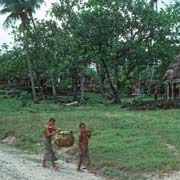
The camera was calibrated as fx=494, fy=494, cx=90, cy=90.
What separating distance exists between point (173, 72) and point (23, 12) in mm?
15028

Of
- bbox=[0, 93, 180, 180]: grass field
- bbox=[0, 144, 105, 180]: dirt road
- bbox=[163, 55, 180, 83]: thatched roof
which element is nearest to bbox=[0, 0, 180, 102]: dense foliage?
bbox=[163, 55, 180, 83]: thatched roof

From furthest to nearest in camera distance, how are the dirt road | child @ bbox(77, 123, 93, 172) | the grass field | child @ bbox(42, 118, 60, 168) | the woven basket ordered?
the woven basket, child @ bbox(42, 118, 60, 168), child @ bbox(77, 123, 93, 172), the grass field, the dirt road

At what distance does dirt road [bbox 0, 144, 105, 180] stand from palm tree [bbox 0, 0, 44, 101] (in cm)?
2725

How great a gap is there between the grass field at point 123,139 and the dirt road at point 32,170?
87 cm

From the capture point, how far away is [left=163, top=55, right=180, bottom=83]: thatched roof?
39872mm

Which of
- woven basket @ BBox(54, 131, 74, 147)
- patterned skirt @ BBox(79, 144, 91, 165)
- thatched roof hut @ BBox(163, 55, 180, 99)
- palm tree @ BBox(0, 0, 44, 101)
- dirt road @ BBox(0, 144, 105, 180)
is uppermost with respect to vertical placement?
palm tree @ BBox(0, 0, 44, 101)

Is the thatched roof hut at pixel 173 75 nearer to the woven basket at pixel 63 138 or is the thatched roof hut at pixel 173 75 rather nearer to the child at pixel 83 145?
the woven basket at pixel 63 138

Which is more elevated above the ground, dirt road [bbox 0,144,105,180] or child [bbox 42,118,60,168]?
child [bbox 42,118,60,168]

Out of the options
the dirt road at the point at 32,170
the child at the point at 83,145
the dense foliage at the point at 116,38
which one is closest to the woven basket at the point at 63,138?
the dirt road at the point at 32,170

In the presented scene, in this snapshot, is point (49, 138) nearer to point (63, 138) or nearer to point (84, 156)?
point (63, 138)

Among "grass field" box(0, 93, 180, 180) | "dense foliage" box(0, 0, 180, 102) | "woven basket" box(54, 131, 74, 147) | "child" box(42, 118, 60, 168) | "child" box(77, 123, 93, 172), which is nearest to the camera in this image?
"grass field" box(0, 93, 180, 180)

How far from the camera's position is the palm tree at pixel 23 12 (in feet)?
145

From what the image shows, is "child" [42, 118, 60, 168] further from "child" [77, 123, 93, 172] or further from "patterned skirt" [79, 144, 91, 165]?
"patterned skirt" [79, 144, 91, 165]

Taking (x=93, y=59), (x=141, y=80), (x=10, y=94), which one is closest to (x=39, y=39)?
(x=10, y=94)
